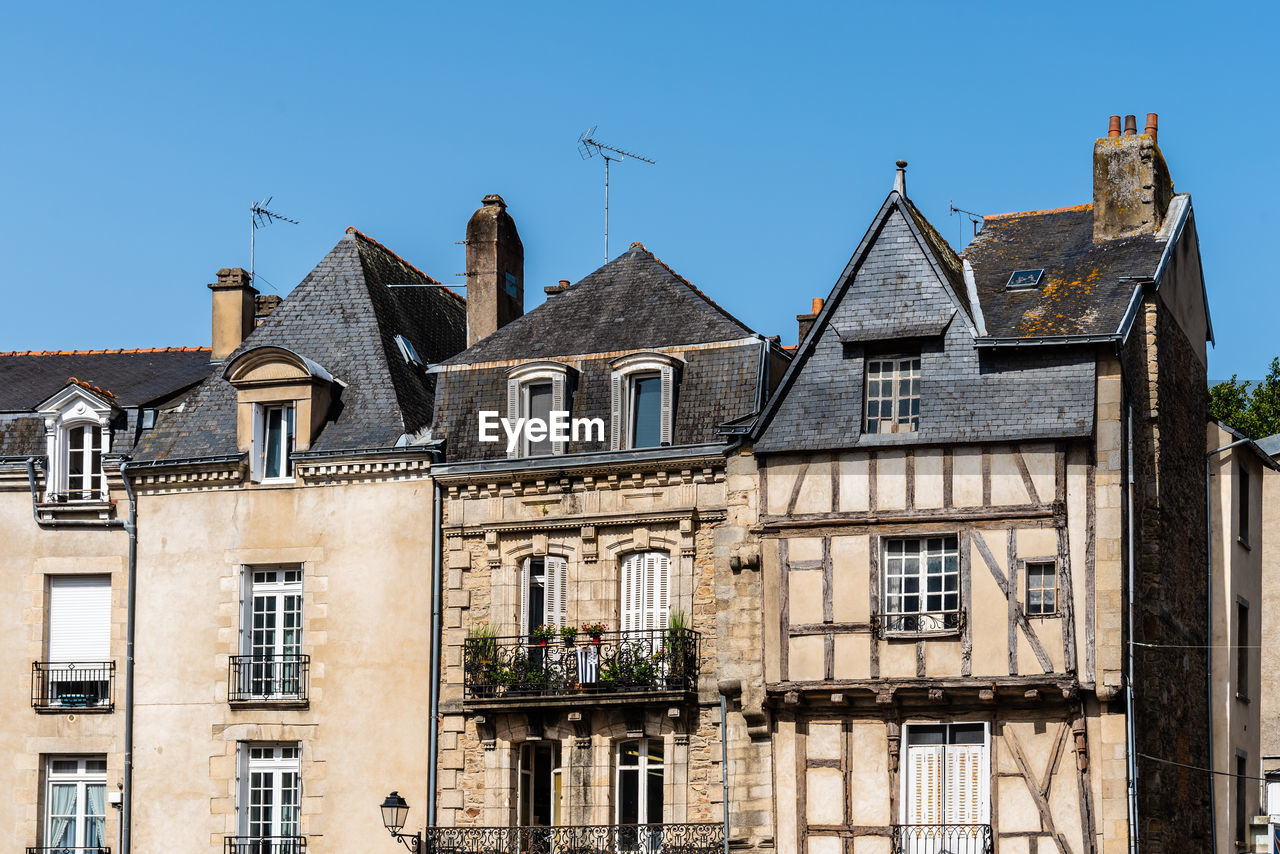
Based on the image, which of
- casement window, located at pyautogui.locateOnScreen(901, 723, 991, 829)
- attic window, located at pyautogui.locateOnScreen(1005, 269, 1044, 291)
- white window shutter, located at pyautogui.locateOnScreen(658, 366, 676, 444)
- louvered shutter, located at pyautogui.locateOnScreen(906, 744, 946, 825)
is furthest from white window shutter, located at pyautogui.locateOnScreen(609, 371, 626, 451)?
louvered shutter, located at pyautogui.locateOnScreen(906, 744, 946, 825)

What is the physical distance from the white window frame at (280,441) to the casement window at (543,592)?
3.21 metres

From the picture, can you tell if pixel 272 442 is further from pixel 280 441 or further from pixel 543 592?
pixel 543 592

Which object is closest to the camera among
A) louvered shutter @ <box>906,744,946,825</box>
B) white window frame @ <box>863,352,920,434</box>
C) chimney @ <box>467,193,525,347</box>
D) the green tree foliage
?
louvered shutter @ <box>906,744,946,825</box>

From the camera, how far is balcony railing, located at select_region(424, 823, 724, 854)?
24.9 m

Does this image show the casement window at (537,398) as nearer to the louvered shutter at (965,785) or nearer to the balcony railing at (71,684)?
the balcony railing at (71,684)

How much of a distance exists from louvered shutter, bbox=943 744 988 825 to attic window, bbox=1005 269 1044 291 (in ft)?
17.5

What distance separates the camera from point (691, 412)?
2630cm

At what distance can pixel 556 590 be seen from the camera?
2653 cm

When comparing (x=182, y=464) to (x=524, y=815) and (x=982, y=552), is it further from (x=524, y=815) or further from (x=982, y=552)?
(x=982, y=552)

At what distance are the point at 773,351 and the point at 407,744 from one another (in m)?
6.27

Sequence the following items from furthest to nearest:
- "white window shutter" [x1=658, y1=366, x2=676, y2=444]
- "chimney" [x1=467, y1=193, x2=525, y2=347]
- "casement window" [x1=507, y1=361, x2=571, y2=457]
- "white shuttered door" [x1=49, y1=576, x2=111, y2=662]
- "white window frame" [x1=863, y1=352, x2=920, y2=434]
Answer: "chimney" [x1=467, y1=193, x2=525, y2=347] < "white shuttered door" [x1=49, y1=576, x2=111, y2=662] < "casement window" [x1=507, y1=361, x2=571, y2=457] < "white window shutter" [x1=658, y1=366, x2=676, y2=444] < "white window frame" [x1=863, y1=352, x2=920, y2=434]

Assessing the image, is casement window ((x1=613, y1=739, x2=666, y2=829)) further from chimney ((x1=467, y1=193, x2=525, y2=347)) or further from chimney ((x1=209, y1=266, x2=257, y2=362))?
chimney ((x1=209, y1=266, x2=257, y2=362))

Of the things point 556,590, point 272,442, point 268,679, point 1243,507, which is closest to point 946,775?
point 556,590

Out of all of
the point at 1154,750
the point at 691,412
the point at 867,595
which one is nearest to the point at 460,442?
the point at 691,412
